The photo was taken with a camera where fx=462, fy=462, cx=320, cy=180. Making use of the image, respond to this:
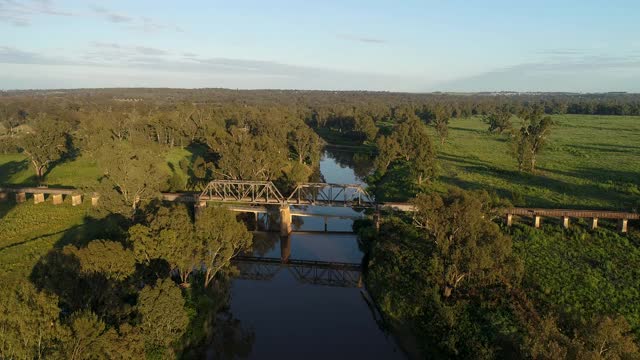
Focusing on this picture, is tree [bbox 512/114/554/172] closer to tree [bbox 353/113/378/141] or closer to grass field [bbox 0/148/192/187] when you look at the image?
tree [bbox 353/113/378/141]

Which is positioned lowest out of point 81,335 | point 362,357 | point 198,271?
point 362,357

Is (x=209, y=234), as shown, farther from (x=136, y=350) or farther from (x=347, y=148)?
(x=347, y=148)

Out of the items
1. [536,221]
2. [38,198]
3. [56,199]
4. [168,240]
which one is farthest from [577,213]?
[38,198]

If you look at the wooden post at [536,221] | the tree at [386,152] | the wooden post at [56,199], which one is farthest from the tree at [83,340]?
the tree at [386,152]

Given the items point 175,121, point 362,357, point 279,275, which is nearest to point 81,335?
point 362,357

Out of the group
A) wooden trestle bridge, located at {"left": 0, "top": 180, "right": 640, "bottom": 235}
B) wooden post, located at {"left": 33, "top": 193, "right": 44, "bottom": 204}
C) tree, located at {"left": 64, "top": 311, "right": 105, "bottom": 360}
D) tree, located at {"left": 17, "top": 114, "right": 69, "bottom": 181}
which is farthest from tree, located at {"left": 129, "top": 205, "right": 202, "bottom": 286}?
tree, located at {"left": 17, "top": 114, "right": 69, "bottom": 181}

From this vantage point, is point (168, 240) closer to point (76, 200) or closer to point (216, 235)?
point (216, 235)
